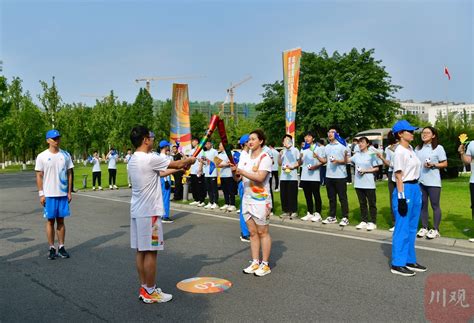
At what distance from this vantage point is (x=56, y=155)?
7.16m

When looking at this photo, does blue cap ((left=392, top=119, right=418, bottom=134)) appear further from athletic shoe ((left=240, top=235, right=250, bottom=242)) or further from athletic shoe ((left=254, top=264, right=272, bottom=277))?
athletic shoe ((left=240, top=235, right=250, bottom=242))

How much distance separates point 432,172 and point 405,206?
2.68 metres

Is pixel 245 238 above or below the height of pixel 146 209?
below

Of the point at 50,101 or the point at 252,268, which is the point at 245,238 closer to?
the point at 252,268

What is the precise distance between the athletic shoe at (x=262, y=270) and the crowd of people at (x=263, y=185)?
0.01 metres

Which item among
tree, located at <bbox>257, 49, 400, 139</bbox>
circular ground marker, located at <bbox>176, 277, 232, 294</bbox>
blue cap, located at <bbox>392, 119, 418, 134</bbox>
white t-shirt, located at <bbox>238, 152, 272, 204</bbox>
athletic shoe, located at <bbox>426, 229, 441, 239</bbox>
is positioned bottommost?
circular ground marker, located at <bbox>176, 277, 232, 294</bbox>

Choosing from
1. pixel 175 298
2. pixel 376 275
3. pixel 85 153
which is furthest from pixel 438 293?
pixel 85 153

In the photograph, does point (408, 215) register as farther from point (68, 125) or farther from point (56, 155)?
point (68, 125)

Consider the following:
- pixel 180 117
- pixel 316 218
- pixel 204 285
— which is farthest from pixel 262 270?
pixel 180 117

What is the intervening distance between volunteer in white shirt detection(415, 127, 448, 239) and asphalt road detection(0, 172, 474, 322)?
3.70 feet

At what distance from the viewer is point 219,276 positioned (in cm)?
591

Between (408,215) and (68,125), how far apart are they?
57.2m

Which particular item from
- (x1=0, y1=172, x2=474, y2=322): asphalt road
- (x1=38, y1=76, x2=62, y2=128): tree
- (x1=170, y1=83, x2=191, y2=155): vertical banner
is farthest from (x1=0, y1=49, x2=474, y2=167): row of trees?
(x1=0, y1=172, x2=474, y2=322): asphalt road

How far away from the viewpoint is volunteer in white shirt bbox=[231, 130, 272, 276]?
19.5 ft
